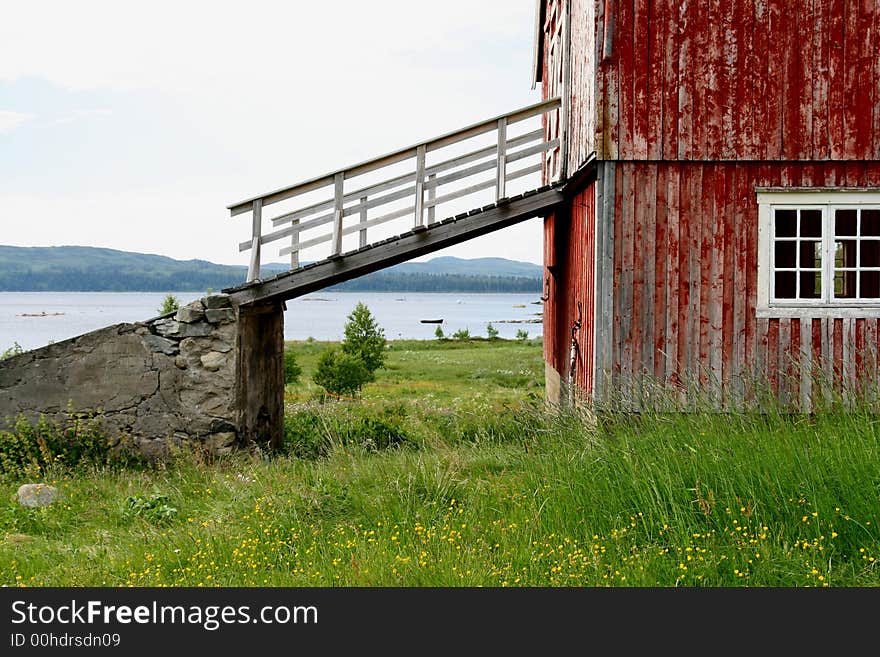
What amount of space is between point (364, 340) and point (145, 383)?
47.3 feet

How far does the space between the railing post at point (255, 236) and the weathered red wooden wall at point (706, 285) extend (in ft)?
15.1

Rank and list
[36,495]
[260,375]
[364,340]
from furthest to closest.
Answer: [364,340], [260,375], [36,495]

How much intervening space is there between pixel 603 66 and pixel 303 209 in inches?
164

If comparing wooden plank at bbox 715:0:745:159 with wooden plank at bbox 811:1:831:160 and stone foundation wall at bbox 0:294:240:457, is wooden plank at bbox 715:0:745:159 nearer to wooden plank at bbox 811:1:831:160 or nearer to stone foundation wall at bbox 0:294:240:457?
wooden plank at bbox 811:1:831:160

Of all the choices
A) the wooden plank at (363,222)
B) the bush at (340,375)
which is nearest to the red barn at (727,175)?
the wooden plank at (363,222)

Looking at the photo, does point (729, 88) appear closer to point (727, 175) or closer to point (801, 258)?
point (727, 175)

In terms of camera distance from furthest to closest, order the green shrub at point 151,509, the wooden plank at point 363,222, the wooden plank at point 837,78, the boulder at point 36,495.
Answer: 1. the wooden plank at point 363,222
2. the wooden plank at point 837,78
3. the boulder at point 36,495
4. the green shrub at point 151,509

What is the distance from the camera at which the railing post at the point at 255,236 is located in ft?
38.6

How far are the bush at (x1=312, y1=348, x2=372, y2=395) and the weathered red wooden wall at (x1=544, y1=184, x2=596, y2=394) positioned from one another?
6639 mm

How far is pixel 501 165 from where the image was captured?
11.7 meters

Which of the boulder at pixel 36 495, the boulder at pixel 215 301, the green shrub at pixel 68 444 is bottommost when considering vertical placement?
the boulder at pixel 36 495

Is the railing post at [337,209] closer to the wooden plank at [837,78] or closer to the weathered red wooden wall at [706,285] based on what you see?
the weathered red wooden wall at [706,285]

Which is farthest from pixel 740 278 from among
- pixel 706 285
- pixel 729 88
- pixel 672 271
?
pixel 729 88

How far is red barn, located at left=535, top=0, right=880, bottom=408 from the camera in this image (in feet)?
34.3
